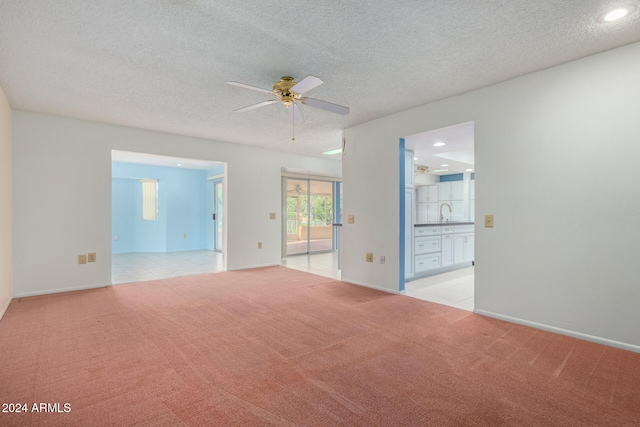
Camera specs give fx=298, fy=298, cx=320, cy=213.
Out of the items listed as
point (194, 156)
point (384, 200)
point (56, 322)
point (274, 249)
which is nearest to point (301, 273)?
point (274, 249)

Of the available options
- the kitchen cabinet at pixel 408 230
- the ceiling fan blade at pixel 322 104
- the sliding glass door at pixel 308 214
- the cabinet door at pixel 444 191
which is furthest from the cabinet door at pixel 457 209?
the ceiling fan blade at pixel 322 104

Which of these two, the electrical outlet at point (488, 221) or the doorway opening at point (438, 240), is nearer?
the electrical outlet at point (488, 221)

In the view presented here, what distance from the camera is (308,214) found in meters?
7.66

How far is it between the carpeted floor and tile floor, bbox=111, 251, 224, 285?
67.2 inches

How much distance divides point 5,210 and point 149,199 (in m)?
4.92

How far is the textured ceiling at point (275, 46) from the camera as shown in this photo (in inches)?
75.1

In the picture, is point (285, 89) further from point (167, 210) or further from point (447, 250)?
point (167, 210)

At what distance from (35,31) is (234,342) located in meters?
2.74

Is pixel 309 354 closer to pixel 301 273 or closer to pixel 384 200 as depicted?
pixel 384 200

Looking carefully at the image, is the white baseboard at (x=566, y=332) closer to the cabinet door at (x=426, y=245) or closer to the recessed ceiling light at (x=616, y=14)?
the cabinet door at (x=426, y=245)

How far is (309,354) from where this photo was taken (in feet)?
7.55

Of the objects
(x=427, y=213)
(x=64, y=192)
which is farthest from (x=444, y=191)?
(x=64, y=192)

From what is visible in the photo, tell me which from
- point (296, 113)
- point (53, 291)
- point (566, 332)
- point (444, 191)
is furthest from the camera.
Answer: point (444, 191)

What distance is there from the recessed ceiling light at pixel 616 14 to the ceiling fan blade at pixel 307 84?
1.93 m
